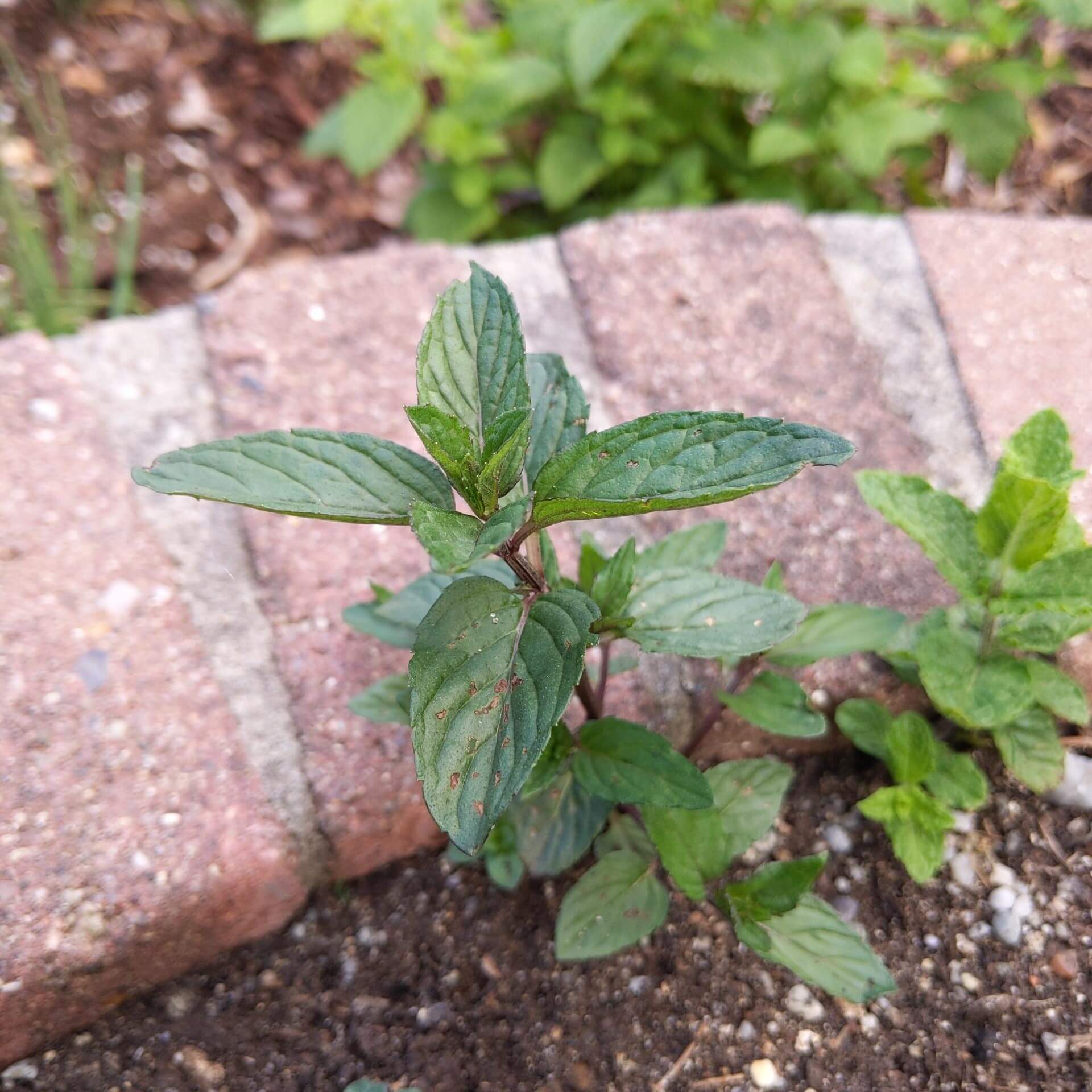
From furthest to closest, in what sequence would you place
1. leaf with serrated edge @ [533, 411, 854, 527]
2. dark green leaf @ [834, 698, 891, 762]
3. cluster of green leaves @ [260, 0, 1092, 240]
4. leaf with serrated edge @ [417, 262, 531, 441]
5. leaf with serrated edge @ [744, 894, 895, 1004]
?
cluster of green leaves @ [260, 0, 1092, 240]
dark green leaf @ [834, 698, 891, 762]
leaf with serrated edge @ [744, 894, 895, 1004]
leaf with serrated edge @ [417, 262, 531, 441]
leaf with serrated edge @ [533, 411, 854, 527]

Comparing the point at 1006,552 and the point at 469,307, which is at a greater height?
the point at 469,307

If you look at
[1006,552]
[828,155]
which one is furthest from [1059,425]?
[828,155]

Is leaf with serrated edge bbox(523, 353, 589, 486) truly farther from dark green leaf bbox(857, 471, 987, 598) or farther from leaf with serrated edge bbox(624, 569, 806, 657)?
dark green leaf bbox(857, 471, 987, 598)

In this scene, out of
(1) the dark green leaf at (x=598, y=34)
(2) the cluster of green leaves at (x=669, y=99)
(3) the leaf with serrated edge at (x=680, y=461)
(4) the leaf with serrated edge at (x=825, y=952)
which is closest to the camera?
(3) the leaf with serrated edge at (x=680, y=461)

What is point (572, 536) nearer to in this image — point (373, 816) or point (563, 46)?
point (373, 816)

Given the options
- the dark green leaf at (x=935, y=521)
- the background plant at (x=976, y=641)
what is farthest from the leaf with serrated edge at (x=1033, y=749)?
the dark green leaf at (x=935, y=521)

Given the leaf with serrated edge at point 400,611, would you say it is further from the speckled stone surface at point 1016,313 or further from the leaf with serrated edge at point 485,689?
the speckled stone surface at point 1016,313

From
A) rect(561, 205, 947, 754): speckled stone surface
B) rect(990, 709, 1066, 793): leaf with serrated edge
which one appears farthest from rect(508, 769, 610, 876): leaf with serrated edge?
rect(990, 709, 1066, 793): leaf with serrated edge
